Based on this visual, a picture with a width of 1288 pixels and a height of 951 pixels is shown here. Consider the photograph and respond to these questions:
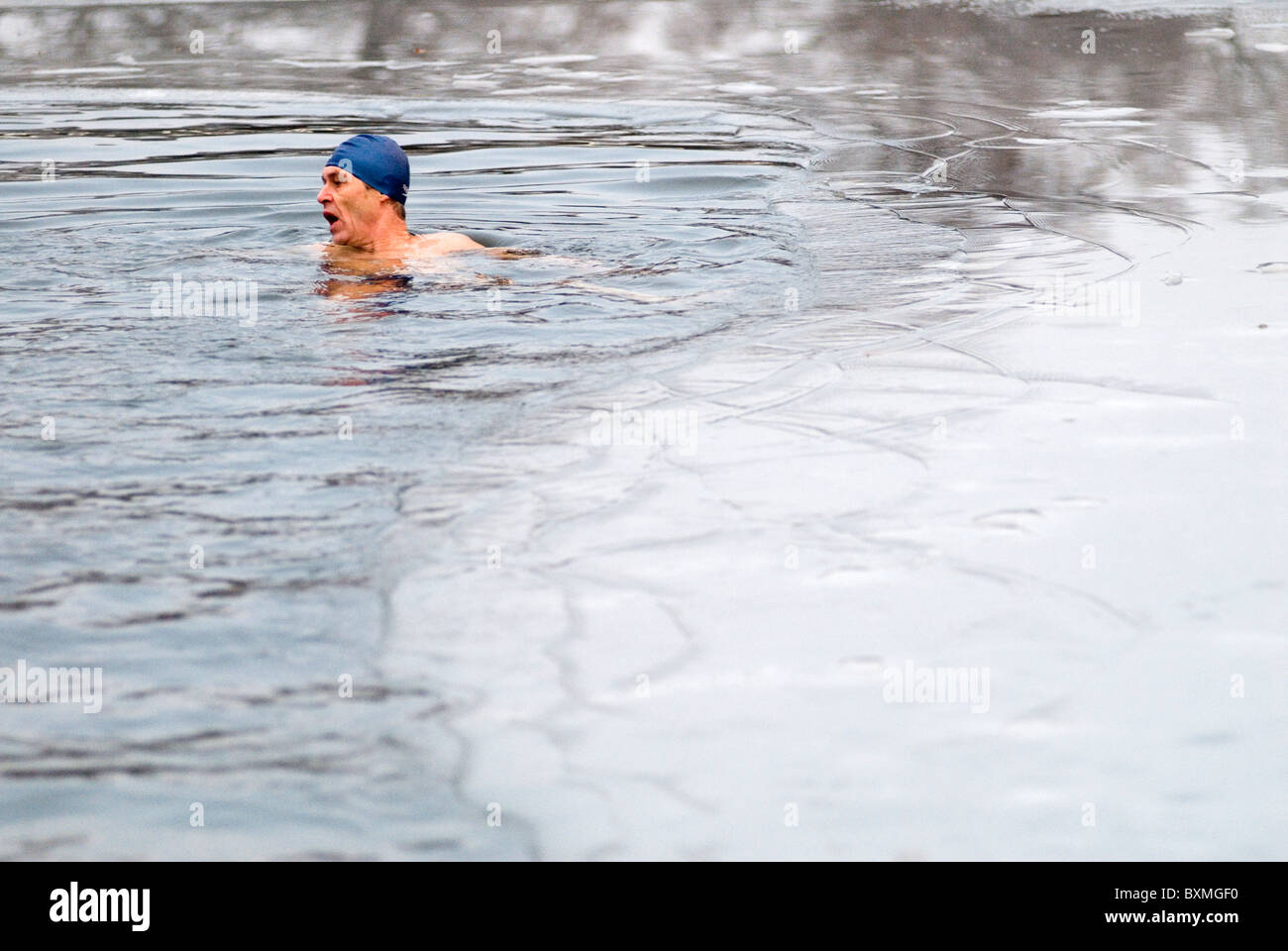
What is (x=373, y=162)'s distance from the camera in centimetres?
798

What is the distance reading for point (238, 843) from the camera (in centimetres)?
279

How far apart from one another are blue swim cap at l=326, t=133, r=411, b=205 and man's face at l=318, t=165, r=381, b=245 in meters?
0.04

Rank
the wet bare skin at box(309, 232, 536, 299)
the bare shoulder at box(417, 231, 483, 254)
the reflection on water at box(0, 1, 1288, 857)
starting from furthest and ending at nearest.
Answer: the bare shoulder at box(417, 231, 483, 254) < the wet bare skin at box(309, 232, 536, 299) < the reflection on water at box(0, 1, 1288, 857)

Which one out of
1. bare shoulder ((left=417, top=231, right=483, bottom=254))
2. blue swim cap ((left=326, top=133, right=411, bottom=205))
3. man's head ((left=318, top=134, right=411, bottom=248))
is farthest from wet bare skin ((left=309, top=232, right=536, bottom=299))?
blue swim cap ((left=326, top=133, right=411, bottom=205))

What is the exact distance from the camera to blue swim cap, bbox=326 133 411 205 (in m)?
7.98

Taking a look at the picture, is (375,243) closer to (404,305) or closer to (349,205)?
(349,205)

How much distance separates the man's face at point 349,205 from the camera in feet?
26.2

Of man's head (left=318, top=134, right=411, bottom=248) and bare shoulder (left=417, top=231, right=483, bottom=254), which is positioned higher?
man's head (left=318, top=134, right=411, bottom=248)

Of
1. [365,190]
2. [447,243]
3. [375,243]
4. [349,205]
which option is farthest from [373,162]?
[447,243]

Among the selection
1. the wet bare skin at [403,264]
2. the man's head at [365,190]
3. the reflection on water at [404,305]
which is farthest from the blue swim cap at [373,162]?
the reflection on water at [404,305]

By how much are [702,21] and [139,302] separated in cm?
1383

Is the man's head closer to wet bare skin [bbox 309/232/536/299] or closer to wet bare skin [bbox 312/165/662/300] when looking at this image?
wet bare skin [bbox 312/165/662/300]
